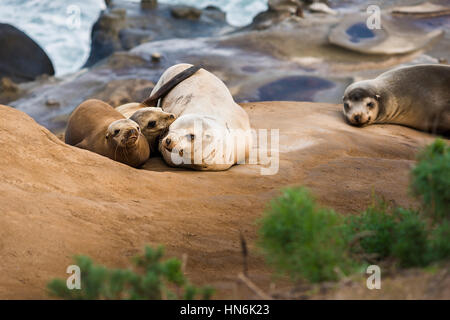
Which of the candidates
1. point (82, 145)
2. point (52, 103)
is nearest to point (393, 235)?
point (82, 145)

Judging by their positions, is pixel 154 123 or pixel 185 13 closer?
pixel 154 123

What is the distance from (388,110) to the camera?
8453 mm

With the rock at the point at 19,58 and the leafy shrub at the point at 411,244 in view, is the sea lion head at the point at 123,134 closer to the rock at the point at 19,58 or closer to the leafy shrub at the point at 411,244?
the leafy shrub at the point at 411,244

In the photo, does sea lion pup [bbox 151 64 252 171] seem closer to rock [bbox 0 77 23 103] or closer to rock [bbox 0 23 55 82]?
rock [bbox 0 77 23 103]

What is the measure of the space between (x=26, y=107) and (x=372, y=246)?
10804 millimetres

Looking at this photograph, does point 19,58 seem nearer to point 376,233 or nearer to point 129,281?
point 376,233

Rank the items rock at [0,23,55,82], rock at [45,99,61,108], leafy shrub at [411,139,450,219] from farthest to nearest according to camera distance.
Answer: rock at [0,23,55,82]
rock at [45,99,61,108]
leafy shrub at [411,139,450,219]

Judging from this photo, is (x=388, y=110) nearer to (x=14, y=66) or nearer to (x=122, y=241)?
(x=122, y=241)

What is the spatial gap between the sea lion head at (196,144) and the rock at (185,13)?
44.7 ft

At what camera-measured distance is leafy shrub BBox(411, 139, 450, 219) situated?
2475mm

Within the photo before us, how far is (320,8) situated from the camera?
15828 millimetres

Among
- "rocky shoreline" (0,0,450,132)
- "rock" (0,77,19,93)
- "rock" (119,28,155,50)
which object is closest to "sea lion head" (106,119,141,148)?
"rocky shoreline" (0,0,450,132)

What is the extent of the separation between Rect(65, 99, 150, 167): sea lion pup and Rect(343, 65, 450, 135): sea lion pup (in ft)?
11.5

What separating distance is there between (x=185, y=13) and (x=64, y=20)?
8663mm
